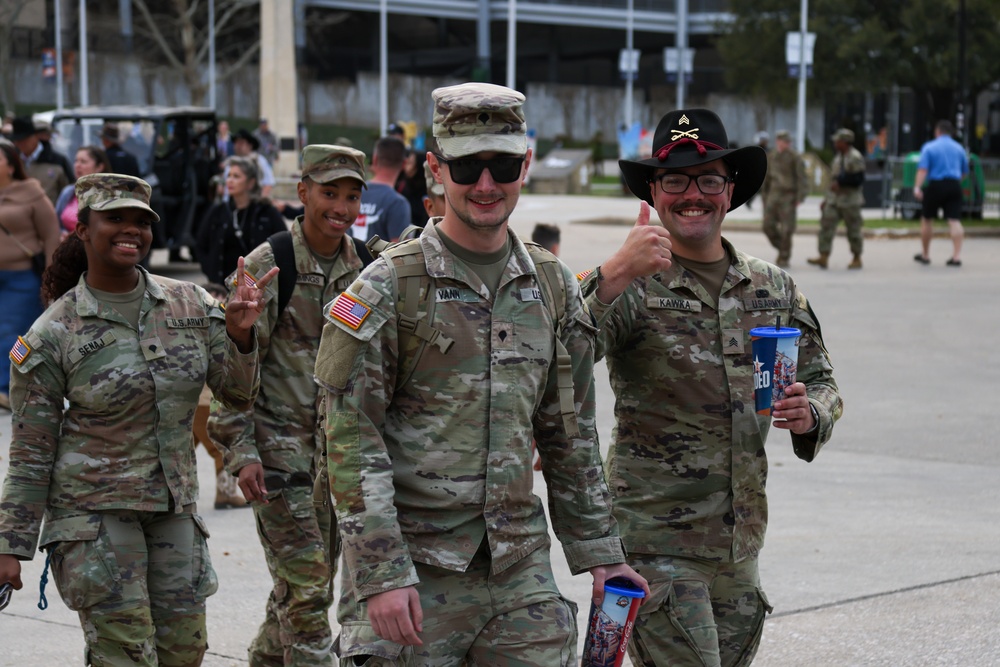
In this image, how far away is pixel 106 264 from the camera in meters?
4.43

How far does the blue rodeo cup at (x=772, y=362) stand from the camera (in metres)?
3.65

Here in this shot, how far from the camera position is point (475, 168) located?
132 inches

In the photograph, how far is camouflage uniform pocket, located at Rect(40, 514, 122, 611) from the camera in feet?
13.8

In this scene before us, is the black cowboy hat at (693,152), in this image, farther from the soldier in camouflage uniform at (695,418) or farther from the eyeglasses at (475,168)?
the eyeglasses at (475,168)

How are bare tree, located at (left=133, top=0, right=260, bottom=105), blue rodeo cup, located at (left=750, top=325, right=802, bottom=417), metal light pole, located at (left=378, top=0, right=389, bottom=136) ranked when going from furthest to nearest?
1. bare tree, located at (left=133, top=0, right=260, bottom=105)
2. metal light pole, located at (left=378, top=0, right=389, bottom=136)
3. blue rodeo cup, located at (left=750, top=325, right=802, bottom=417)

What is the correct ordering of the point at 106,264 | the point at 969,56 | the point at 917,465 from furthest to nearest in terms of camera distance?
the point at 969,56 → the point at 917,465 → the point at 106,264

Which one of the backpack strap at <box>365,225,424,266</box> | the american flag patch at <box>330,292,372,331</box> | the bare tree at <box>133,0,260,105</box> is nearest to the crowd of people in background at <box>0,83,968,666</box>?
the american flag patch at <box>330,292,372,331</box>

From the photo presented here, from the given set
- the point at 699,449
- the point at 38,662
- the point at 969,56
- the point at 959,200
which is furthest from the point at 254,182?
the point at 969,56

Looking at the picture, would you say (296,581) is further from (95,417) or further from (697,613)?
(697,613)

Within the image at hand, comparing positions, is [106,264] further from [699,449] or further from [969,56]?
[969,56]

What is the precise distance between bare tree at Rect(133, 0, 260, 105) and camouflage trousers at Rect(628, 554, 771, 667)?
54.3m

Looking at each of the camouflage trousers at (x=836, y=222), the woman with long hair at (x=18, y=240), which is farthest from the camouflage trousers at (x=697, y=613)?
the camouflage trousers at (x=836, y=222)

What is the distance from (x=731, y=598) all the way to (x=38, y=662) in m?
2.90

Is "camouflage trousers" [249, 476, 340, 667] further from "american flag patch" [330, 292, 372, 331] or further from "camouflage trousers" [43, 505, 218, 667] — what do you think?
"american flag patch" [330, 292, 372, 331]
